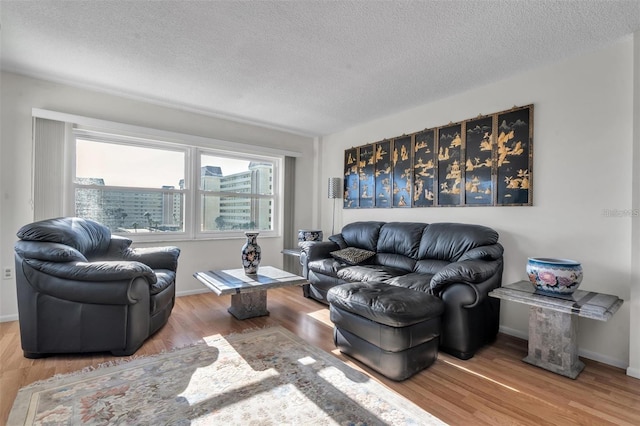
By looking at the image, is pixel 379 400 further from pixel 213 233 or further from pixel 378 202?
pixel 213 233

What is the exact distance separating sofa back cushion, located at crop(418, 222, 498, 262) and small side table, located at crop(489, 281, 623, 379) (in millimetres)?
651

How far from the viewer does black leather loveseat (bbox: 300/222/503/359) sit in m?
2.27

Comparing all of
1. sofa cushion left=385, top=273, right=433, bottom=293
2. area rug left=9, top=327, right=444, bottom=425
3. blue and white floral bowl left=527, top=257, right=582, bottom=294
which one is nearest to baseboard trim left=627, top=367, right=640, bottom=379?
blue and white floral bowl left=527, top=257, right=582, bottom=294

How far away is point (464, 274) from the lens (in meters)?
2.22

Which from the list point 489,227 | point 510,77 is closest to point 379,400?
point 489,227

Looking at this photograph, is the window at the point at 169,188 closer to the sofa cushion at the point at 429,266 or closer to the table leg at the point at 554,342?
the sofa cushion at the point at 429,266

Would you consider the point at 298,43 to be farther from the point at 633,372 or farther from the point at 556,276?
the point at 633,372

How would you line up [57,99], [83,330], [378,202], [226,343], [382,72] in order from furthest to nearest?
[378,202]
[57,99]
[382,72]
[226,343]
[83,330]

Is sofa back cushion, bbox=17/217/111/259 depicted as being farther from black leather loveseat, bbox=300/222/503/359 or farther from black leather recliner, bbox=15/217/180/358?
black leather loveseat, bbox=300/222/503/359

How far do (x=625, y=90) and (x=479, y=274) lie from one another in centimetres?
180

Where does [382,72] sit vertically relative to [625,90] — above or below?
above

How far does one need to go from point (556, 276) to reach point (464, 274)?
23.8 inches

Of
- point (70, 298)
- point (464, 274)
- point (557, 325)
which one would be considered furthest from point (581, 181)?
point (70, 298)

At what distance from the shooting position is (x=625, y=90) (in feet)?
7.45
